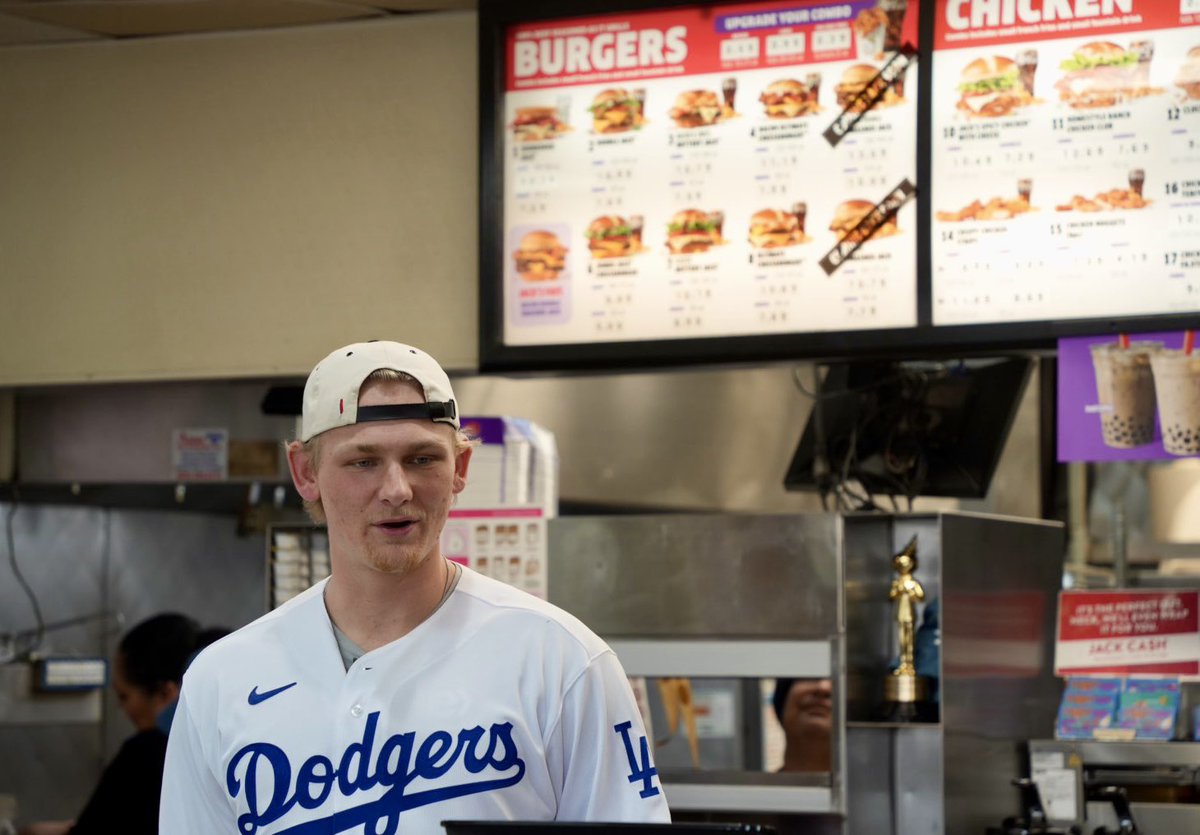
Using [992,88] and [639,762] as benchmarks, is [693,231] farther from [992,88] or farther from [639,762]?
[639,762]

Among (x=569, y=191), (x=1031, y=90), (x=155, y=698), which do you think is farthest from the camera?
(x=155, y=698)

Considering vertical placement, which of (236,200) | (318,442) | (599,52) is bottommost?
(318,442)

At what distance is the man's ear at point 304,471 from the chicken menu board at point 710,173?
4.23ft

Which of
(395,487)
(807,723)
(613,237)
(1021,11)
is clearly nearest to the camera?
(395,487)

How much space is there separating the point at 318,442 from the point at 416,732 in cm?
43

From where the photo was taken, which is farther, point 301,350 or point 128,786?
point 128,786

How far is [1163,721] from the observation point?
408cm

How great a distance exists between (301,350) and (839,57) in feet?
4.71

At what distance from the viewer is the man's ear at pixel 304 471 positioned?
233 centimetres

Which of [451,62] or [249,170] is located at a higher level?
[451,62]

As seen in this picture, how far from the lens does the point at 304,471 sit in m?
2.35

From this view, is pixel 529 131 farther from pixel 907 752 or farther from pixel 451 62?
pixel 907 752

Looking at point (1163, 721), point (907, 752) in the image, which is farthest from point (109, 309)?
point (1163, 721)

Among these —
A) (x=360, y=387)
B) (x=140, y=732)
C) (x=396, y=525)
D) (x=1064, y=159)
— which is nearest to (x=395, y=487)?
(x=396, y=525)
